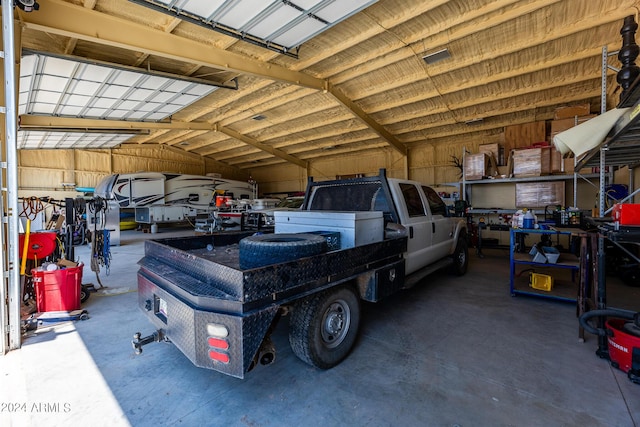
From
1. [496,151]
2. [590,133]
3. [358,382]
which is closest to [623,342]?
[590,133]

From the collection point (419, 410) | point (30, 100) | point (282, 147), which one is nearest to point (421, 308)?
point (419, 410)

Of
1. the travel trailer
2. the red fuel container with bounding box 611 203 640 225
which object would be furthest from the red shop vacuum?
the travel trailer

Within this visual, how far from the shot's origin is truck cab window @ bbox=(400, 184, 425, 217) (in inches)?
164

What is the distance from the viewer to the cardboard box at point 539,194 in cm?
807

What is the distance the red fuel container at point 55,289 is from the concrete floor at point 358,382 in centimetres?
45

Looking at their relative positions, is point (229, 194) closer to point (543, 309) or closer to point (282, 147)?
point (282, 147)

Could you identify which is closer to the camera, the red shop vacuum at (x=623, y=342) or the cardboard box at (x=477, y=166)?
the red shop vacuum at (x=623, y=342)

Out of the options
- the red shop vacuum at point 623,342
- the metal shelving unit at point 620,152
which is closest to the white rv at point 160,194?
the metal shelving unit at point 620,152

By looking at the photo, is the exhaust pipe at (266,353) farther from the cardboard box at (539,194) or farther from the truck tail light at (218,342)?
the cardboard box at (539,194)

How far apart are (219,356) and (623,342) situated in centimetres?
331

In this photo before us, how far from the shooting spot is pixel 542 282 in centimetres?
468

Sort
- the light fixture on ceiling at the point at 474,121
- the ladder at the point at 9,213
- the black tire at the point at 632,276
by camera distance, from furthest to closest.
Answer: the light fixture on ceiling at the point at 474,121 < the black tire at the point at 632,276 < the ladder at the point at 9,213

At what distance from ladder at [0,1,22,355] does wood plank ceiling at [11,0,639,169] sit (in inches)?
103

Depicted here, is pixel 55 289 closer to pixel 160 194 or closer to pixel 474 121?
pixel 474 121
